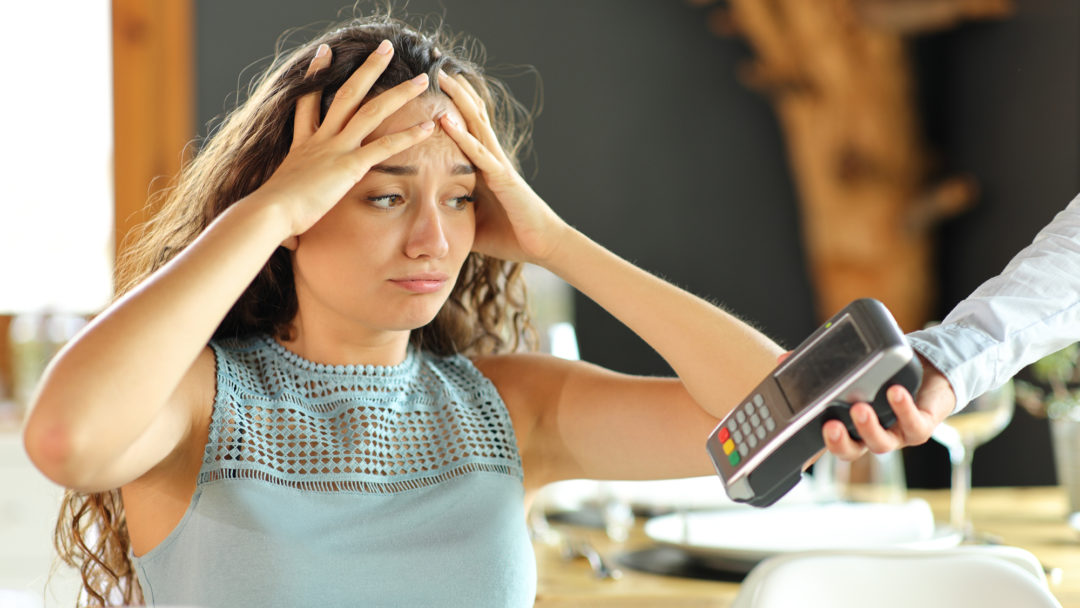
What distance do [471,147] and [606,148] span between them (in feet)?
7.03

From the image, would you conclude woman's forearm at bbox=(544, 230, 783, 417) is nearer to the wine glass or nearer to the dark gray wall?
the wine glass

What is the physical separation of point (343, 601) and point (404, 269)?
0.33 meters

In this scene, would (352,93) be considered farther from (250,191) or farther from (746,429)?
(746,429)

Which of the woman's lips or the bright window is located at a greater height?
the woman's lips

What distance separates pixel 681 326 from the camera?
1.19m

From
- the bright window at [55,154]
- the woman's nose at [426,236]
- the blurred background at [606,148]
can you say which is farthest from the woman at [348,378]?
the bright window at [55,154]

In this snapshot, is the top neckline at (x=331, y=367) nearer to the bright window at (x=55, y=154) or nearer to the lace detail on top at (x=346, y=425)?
the lace detail on top at (x=346, y=425)

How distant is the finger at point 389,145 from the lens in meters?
1.05

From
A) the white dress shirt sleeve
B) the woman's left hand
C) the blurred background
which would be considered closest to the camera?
the white dress shirt sleeve

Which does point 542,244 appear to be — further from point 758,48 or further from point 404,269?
point 758,48

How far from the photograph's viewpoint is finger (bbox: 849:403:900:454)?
0.85 meters

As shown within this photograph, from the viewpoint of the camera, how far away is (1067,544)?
148cm

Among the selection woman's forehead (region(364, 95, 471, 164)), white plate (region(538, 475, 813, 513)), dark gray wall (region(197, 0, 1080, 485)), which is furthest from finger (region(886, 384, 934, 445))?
dark gray wall (region(197, 0, 1080, 485))

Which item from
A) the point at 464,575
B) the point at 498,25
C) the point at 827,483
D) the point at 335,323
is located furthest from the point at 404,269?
the point at 498,25
